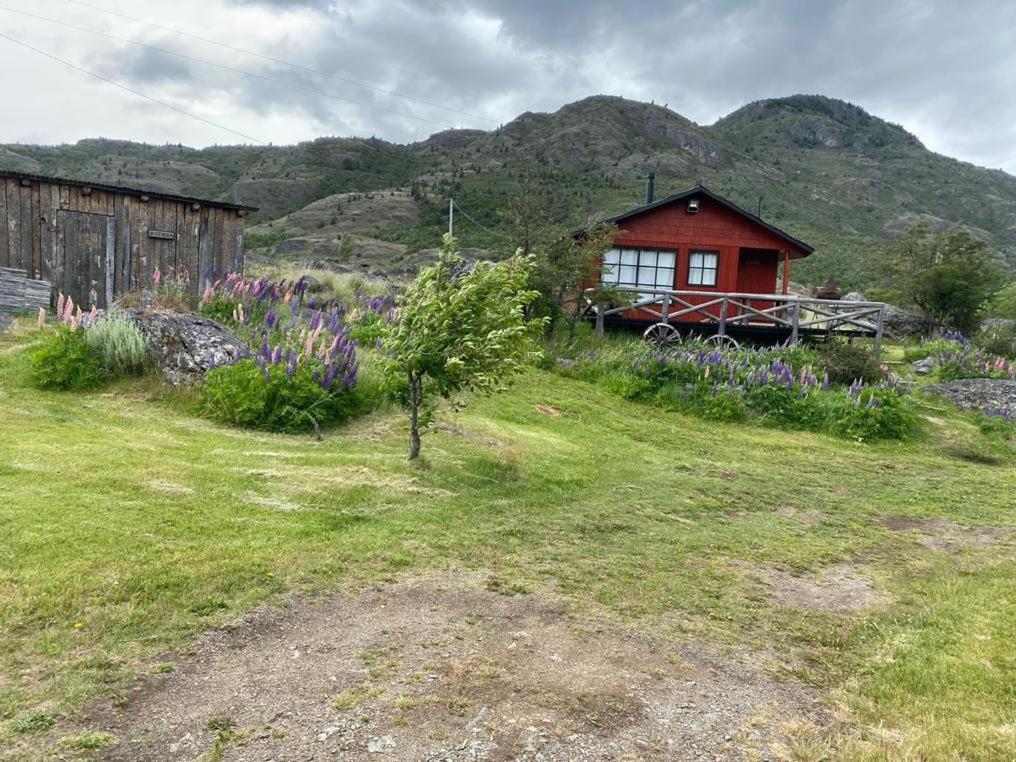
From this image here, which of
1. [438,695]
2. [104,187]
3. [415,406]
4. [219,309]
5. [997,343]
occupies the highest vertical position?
[104,187]

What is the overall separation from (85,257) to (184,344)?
6.91 metres

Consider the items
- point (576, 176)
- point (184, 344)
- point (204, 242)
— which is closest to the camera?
point (184, 344)

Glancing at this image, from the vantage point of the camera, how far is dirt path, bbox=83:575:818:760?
2834 mm

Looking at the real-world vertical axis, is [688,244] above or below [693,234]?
below

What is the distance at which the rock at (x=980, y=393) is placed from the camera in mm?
14899

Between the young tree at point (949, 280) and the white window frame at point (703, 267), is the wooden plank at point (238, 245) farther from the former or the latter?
the young tree at point (949, 280)

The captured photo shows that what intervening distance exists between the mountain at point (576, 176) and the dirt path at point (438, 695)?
1700 inches

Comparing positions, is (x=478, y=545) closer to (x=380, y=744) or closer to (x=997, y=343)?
(x=380, y=744)

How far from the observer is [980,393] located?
15.5 metres

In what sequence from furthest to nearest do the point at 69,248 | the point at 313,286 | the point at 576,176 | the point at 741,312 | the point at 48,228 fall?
the point at 576,176 → the point at 741,312 → the point at 313,286 → the point at 69,248 → the point at 48,228

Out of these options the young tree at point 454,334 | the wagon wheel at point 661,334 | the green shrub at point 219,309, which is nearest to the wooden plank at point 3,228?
the green shrub at point 219,309

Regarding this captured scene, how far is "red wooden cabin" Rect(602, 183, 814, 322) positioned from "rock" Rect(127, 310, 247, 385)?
1586 centimetres

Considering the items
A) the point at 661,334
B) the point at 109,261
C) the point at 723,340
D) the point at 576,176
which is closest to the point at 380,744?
the point at 109,261

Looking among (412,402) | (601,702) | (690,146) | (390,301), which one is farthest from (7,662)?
(690,146)
